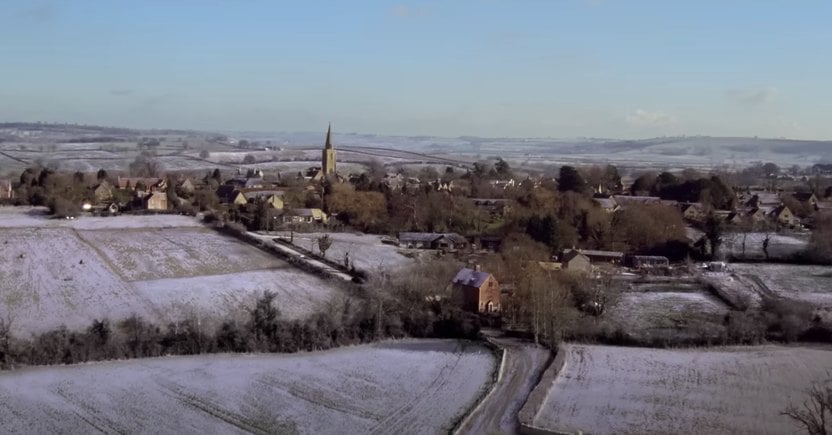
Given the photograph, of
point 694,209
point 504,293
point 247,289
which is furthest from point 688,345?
point 694,209

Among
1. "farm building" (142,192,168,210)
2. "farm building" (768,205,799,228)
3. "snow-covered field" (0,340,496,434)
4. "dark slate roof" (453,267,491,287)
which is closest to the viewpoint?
"snow-covered field" (0,340,496,434)

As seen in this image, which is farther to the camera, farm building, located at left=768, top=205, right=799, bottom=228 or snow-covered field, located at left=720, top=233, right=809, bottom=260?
farm building, located at left=768, top=205, right=799, bottom=228

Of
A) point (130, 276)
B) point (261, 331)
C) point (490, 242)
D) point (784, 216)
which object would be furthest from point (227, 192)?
point (261, 331)

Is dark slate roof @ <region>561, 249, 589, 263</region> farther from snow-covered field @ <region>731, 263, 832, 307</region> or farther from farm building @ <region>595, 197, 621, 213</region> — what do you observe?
farm building @ <region>595, 197, 621, 213</region>

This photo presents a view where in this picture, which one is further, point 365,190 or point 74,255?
point 365,190

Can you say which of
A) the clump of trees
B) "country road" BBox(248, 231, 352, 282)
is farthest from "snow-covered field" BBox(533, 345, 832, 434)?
"country road" BBox(248, 231, 352, 282)

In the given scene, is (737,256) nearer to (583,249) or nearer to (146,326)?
(583,249)

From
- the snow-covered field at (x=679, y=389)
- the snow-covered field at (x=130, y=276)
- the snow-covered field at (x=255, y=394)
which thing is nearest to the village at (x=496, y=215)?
the snow-covered field at (x=130, y=276)
